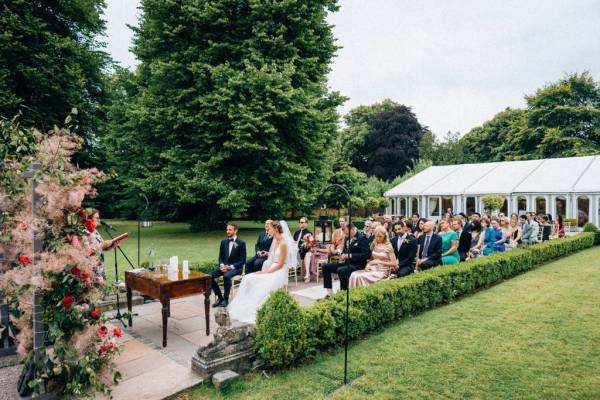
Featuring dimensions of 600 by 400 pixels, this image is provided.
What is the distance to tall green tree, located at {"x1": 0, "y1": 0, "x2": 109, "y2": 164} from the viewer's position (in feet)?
55.7

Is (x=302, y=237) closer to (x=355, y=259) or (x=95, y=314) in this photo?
(x=355, y=259)

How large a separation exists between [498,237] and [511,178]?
1591 cm

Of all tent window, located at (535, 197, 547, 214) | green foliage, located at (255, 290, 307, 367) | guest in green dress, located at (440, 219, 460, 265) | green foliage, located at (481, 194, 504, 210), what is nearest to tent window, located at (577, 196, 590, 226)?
tent window, located at (535, 197, 547, 214)

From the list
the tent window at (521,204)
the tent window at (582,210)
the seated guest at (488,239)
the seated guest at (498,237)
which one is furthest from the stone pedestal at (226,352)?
the tent window at (521,204)

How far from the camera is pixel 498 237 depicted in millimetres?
11914

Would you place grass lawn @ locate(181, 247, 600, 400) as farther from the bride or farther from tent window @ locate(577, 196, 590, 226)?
tent window @ locate(577, 196, 590, 226)

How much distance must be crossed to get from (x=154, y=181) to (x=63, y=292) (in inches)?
616

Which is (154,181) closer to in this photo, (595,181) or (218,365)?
(218,365)

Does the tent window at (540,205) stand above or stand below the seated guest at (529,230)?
above

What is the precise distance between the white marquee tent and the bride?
21.7 m

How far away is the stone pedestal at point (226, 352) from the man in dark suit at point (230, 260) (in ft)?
9.13

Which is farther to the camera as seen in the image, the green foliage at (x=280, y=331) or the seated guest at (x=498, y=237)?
the seated guest at (x=498, y=237)

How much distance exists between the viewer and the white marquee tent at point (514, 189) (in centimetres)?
2158

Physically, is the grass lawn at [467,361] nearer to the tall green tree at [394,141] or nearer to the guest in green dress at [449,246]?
the guest in green dress at [449,246]
